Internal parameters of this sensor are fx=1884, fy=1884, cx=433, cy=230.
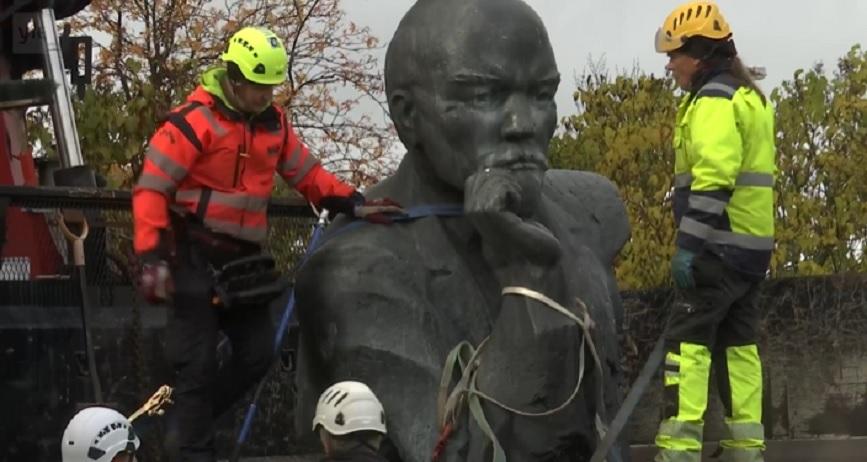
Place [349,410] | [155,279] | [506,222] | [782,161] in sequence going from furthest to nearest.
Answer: [782,161] → [155,279] → [506,222] → [349,410]

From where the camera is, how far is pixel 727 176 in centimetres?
768

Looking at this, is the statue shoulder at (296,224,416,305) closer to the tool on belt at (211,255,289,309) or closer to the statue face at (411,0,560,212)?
the statue face at (411,0,560,212)

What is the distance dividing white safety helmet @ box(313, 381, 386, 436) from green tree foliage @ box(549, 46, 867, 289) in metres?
9.30

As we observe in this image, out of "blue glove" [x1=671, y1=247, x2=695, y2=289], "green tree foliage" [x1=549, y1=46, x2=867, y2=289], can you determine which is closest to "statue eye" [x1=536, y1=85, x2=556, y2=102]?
"blue glove" [x1=671, y1=247, x2=695, y2=289]

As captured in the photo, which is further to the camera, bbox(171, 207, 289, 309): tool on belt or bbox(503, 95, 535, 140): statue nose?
bbox(171, 207, 289, 309): tool on belt

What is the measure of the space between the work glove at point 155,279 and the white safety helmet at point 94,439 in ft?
2.32

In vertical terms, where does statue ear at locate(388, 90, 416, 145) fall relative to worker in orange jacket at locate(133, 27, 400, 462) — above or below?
above

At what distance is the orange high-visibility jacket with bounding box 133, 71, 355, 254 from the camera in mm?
6305

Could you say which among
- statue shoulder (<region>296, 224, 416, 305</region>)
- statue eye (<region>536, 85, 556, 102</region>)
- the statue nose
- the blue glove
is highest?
statue eye (<region>536, 85, 556, 102</region>)

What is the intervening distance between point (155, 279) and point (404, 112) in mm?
1046

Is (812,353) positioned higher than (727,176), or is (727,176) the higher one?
(727,176)

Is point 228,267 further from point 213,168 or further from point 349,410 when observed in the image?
point 349,410

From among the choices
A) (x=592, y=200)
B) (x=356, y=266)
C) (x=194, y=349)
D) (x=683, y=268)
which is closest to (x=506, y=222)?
(x=356, y=266)

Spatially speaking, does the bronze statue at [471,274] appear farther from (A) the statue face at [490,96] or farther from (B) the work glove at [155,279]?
(B) the work glove at [155,279]
